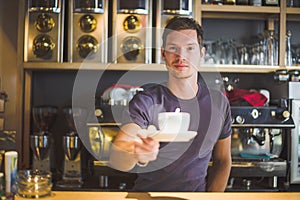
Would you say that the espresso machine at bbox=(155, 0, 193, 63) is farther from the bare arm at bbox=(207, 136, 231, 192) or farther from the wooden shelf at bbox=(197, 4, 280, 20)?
the bare arm at bbox=(207, 136, 231, 192)

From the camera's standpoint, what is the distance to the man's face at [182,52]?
6.19 ft

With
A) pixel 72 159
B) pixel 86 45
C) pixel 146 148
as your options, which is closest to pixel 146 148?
pixel 146 148

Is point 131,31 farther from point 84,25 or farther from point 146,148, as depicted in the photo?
point 146,148

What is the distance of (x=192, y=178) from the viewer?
70.3 inches

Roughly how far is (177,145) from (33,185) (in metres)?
0.55

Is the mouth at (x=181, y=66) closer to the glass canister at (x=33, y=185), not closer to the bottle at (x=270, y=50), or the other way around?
the glass canister at (x=33, y=185)

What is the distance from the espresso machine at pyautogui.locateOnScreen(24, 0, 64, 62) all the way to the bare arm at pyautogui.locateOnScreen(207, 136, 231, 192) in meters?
1.02

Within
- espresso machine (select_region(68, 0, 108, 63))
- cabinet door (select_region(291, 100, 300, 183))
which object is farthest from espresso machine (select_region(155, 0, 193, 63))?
cabinet door (select_region(291, 100, 300, 183))

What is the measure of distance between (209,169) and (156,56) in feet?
2.72

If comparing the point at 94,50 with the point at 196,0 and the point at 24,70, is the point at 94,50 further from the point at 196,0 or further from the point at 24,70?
the point at 196,0

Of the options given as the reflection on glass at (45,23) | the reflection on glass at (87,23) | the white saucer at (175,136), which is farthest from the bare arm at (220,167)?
the reflection on glass at (45,23)

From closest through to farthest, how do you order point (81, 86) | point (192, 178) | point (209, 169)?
point (192, 178) → point (209, 169) → point (81, 86)

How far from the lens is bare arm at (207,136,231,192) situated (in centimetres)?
192

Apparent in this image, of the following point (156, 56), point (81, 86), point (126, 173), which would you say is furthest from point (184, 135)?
point (81, 86)
